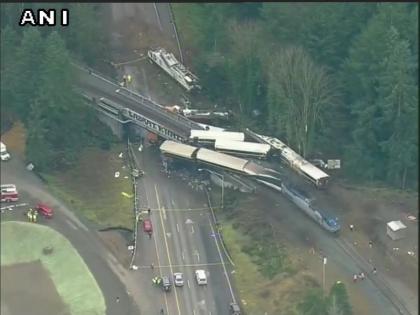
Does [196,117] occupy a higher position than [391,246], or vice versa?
[196,117]

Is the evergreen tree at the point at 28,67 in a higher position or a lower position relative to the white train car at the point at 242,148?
higher

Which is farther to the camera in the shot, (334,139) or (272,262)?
(334,139)

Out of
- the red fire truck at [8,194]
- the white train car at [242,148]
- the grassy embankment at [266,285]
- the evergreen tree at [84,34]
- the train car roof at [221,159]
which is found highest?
the evergreen tree at [84,34]

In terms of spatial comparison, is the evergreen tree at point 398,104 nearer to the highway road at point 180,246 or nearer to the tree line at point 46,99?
the highway road at point 180,246

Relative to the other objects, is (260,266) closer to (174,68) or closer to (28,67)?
(174,68)

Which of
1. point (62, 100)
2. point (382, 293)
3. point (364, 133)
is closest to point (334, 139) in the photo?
point (364, 133)

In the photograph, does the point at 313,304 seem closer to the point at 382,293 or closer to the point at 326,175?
the point at 382,293

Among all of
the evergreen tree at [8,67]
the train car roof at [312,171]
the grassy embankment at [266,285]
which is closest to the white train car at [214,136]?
the train car roof at [312,171]

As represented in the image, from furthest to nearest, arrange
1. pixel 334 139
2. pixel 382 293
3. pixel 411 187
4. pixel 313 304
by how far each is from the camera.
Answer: pixel 334 139, pixel 411 187, pixel 382 293, pixel 313 304
